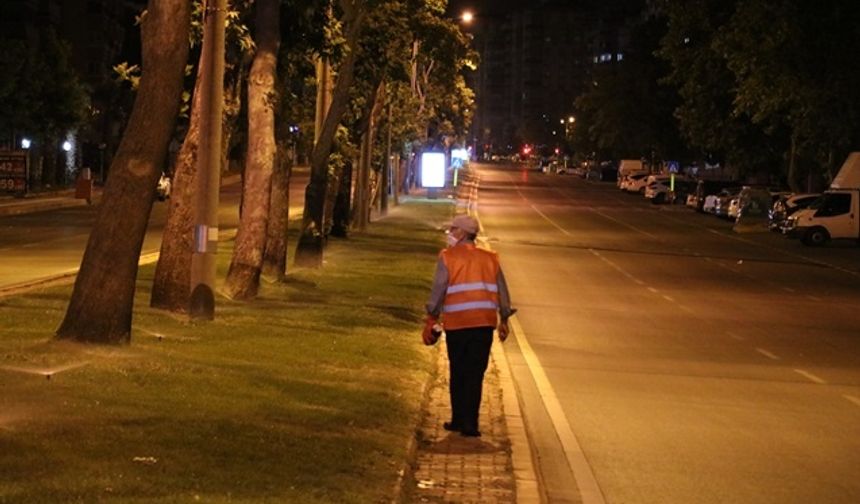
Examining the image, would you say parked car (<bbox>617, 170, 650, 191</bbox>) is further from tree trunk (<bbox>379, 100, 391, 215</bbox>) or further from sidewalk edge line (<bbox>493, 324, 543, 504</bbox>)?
sidewalk edge line (<bbox>493, 324, 543, 504</bbox>)

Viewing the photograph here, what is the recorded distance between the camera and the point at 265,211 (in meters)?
19.8

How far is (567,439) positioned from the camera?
37.1 feet

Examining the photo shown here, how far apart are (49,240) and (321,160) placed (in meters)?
10.9

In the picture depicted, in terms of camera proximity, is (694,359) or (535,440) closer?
(535,440)

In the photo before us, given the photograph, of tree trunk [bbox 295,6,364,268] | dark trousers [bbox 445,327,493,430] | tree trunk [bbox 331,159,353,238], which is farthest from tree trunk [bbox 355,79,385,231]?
dark trousers [bbox 445,327,493,430]

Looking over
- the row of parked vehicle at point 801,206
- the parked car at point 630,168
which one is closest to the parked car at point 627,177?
the parked car at point 630,168

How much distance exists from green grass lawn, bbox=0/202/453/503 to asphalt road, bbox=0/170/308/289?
288 inches

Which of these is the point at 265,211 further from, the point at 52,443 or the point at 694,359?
the point at 52,443

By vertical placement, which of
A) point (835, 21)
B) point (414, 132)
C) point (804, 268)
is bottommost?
point (804, 268)

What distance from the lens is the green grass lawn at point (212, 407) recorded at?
7609 millimetres

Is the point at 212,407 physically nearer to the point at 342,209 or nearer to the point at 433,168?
the point at 342,209

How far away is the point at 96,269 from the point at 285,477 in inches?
196

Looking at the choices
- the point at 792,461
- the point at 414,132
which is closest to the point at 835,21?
the point at 414,132

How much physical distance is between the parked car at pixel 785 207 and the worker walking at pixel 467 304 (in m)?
41.3
